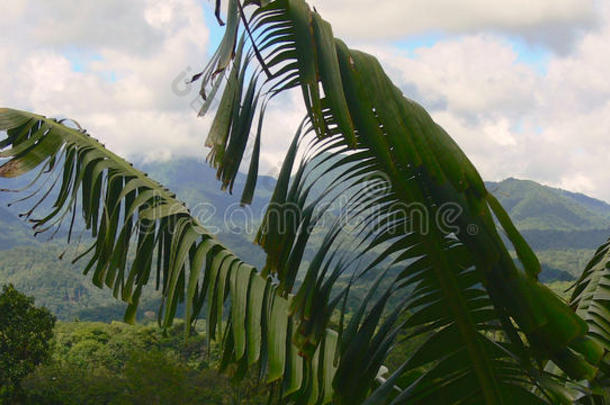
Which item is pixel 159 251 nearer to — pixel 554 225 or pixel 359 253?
pixel 359 253

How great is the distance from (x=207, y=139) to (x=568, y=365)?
1.09m

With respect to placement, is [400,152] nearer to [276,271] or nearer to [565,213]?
[276,271]

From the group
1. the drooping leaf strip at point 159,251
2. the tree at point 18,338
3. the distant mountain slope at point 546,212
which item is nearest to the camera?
the drooping leaf strip at point 159,251

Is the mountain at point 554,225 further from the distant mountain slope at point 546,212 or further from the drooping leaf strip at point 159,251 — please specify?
the drooping leaf strip at point 159,251

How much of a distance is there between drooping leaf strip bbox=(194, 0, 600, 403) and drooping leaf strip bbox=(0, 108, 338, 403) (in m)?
0.53

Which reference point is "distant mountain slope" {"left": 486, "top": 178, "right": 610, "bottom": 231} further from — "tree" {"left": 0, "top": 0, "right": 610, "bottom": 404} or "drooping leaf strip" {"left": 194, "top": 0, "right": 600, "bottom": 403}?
"drooping leaf strip" {"left": 194, "top": 0, "right": 600, "bottom": 403}

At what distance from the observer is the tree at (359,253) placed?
3.87ft

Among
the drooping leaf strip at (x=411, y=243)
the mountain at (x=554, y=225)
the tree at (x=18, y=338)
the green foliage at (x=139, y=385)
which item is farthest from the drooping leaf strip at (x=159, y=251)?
the mountain at (x=554, y=225)

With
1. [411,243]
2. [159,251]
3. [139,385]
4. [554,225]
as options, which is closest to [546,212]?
[554,225]

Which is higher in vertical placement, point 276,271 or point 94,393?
point 276,271

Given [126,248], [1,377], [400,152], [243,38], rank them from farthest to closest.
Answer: [1,377] < [126,248] < [243,38] < [400,152]

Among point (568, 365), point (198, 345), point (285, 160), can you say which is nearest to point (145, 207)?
point (285, 160)

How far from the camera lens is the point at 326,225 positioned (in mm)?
1745

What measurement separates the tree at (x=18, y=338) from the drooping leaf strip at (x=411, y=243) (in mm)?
25982
